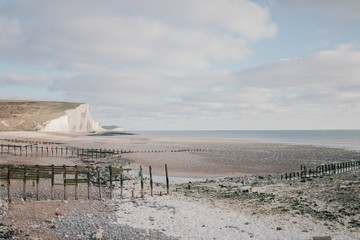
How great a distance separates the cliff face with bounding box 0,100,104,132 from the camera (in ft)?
362

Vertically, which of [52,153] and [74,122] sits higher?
[74,122]

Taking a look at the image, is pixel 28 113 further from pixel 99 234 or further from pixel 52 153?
pixel 99 234

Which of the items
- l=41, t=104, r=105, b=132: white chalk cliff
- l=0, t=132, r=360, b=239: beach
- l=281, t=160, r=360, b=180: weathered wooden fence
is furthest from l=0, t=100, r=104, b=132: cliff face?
l=281, t=160, r=360, b=180: weathered wooden fence

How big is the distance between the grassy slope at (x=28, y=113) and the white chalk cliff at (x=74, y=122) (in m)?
2.45

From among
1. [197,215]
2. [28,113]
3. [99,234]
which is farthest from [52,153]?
[28,113]

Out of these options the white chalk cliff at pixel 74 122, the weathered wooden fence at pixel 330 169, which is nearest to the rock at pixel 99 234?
the weathered wooden fence at pixel 330 169

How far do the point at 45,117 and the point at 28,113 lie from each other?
8.85 m

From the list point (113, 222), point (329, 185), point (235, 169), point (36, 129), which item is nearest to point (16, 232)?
point (113, 222)

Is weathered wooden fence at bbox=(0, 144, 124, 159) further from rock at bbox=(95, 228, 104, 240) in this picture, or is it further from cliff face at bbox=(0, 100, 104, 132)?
cliff face at bbox=(0, 100, 104, 132)

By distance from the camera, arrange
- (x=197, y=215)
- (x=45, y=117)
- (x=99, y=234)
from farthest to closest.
Answer: (x=45, y=117), (x=197, y=215), (x=99, y=234)

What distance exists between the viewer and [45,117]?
401 ft

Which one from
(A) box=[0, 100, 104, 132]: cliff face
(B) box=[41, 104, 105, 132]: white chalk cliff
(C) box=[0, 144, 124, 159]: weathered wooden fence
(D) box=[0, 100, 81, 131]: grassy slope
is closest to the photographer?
(C) box=[0, 144, 124, 159]: weathered wooden fence

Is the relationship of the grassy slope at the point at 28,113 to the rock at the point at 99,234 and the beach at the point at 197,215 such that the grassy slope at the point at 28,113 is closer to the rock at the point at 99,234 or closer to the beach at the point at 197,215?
the beach at the point at 197,215

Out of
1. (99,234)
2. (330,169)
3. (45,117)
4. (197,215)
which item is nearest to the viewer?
(99,234)
